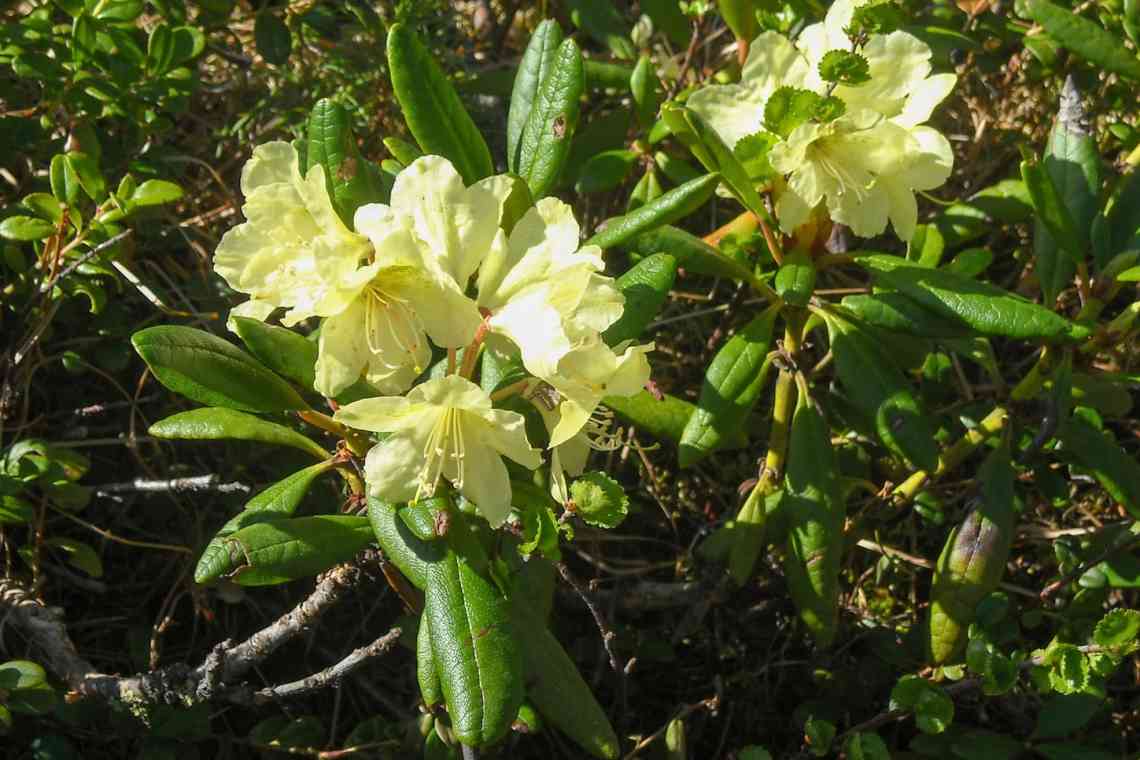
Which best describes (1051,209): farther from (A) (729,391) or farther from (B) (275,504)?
(B) (275,504)

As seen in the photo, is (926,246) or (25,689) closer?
(25,689)

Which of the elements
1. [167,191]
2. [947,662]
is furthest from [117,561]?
[947,662]

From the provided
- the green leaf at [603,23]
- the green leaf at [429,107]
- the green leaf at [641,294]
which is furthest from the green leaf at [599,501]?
the green leaf at [603,23]

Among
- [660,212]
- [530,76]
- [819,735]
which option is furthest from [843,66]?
[819,735]

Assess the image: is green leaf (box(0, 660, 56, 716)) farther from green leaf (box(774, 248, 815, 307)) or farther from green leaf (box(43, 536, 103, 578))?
green leaf (box(774, 248, 815, 307))

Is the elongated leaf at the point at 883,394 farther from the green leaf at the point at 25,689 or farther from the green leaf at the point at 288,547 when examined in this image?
the green leaf at the point at 25,689

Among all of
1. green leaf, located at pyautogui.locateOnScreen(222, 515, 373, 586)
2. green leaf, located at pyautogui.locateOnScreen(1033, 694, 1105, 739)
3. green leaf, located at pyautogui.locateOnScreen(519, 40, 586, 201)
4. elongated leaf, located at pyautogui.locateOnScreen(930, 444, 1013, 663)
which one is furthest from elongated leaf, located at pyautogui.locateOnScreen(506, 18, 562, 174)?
green leaf, located at pyautogui.locateOnScreen(1033, 694, 1105, 739)
